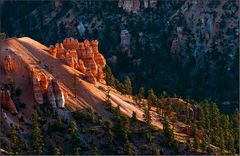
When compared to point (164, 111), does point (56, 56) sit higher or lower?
higher

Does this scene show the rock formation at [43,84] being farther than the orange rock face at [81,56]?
No

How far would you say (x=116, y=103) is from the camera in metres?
153

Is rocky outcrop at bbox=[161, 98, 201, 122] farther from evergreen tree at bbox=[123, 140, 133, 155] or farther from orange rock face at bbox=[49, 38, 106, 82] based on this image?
evergreen tree at bbox=[123, 140, 133, 155]

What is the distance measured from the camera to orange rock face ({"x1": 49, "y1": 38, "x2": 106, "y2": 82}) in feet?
523

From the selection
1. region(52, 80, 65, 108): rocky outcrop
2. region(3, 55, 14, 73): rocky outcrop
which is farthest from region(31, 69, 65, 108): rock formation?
region(3, 55, 14, 73): rocky outcrop

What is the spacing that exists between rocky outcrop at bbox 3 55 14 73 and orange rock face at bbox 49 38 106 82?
1396 centimetres

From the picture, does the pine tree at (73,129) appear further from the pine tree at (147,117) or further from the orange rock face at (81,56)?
the orange rock face at (81,56)

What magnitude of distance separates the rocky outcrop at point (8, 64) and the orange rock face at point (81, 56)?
1396 centimetres

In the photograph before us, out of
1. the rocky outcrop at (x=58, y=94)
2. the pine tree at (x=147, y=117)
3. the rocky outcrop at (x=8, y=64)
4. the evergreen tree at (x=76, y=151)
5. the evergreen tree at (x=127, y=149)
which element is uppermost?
the rocky outcrop at (x=8, y=64)

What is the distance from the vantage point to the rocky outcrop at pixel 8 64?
146 m

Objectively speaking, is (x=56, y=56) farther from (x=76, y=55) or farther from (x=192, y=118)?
(x=192, y=118)

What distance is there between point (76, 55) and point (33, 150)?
3440cm

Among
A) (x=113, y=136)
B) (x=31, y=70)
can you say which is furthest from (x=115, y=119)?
(x=31, y=70)

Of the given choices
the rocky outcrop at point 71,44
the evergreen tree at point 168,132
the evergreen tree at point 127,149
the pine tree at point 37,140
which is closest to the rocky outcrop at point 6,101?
the pine tree at point 37,140
